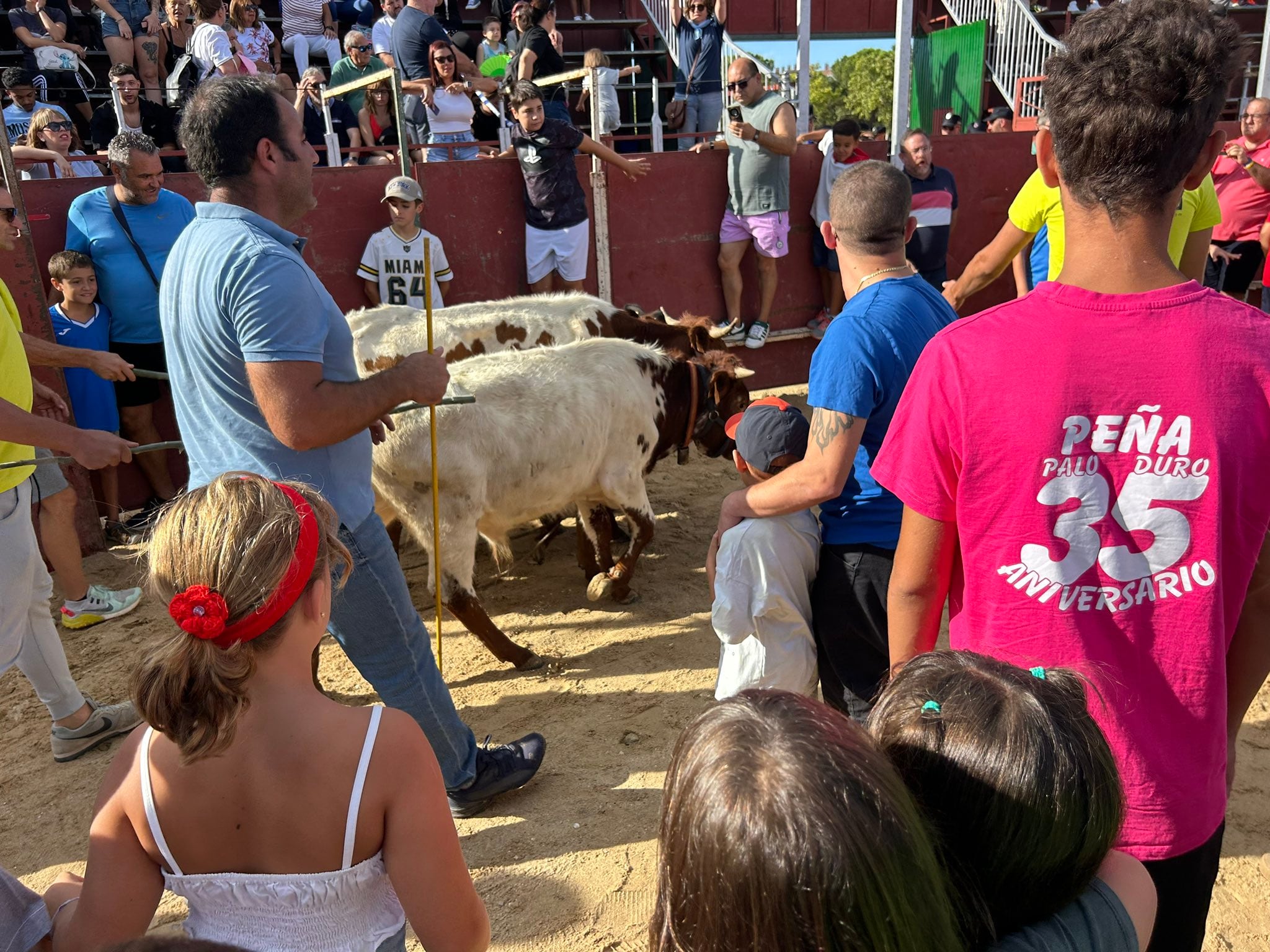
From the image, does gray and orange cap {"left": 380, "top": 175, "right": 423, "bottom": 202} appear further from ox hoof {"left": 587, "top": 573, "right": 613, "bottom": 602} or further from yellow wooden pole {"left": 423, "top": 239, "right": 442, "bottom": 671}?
ox hoof {"left": 587, "top": 573, "right": 613, "bottom": 602}

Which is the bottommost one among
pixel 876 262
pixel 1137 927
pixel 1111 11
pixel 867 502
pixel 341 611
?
pixel 341 611

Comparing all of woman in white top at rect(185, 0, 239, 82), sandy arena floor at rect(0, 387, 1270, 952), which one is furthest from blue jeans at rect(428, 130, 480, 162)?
sandy arena floor at rect(0, 387, 1270, 952)

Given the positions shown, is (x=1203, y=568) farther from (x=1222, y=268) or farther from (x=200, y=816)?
→ (x=1222, y=268)

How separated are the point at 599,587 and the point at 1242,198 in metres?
7.24

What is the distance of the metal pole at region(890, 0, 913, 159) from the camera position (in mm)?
9180

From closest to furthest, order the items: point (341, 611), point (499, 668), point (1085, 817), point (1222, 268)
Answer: point (1085, 817) < point (341, 611) < point (499, 668) < point (1222, 268)

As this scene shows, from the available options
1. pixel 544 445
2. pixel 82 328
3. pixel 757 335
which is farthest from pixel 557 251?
pixel 544 445

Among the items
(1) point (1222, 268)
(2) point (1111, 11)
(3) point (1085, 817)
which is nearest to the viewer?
(3) point (1085, 817)

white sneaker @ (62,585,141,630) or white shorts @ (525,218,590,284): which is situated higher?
white shorts @ (525,218,590,284)

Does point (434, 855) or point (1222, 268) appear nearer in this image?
point (434, 855)

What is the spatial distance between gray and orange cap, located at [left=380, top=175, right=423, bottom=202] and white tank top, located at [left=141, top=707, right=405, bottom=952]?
18.0 feet

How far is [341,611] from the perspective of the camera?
2695mm

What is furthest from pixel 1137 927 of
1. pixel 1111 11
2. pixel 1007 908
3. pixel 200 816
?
pixel 200 816

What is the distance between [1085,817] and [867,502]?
1295 millimetres
